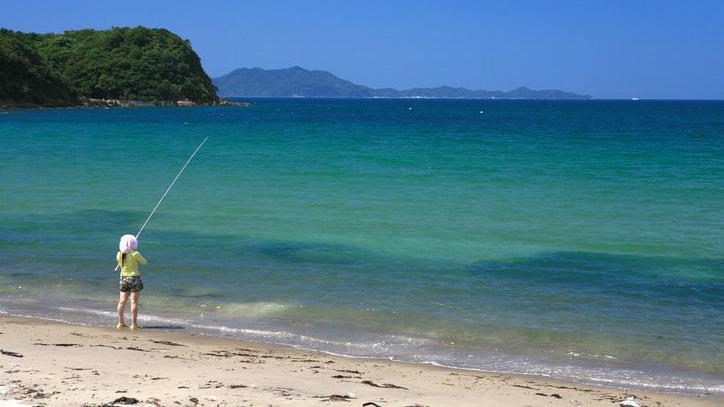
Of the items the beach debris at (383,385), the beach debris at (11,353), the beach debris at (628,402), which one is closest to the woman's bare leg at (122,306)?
the beach debris at (11,353)

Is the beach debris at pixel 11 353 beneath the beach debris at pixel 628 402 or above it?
beneath

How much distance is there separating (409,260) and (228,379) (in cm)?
654

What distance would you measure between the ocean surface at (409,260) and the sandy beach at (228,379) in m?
0.63

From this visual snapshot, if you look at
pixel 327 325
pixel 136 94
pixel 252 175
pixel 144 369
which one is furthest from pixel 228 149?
pixel 136 94

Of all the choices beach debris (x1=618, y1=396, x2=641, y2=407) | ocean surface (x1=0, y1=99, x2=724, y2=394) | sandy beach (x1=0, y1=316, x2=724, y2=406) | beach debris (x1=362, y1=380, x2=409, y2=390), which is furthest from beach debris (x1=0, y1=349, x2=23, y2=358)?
beach debris (x1=618, y1=396, x2=641, y2=407)

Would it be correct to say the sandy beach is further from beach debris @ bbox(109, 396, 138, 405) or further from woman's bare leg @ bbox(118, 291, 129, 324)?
woman's bare leg @ bbox(118, 291, 129, 324)

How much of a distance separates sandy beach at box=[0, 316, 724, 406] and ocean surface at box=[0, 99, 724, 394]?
2.06 ft

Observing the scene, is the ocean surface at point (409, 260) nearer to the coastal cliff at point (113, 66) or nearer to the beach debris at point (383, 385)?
the beach debris at point (383, 385)

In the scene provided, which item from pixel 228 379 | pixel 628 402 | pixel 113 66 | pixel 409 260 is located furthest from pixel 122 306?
pixel 113 66

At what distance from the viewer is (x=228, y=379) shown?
6.45 meters

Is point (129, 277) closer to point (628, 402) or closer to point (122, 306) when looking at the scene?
point (122, 306)

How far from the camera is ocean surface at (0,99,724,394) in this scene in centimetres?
866

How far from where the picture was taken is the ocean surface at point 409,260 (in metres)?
8.66

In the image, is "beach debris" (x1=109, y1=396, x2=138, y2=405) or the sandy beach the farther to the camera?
the sandy beach
